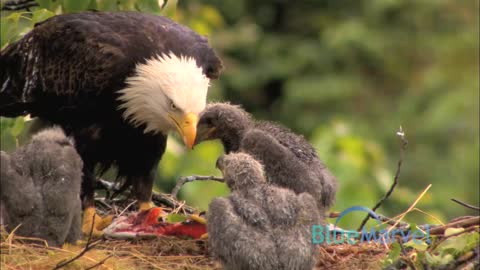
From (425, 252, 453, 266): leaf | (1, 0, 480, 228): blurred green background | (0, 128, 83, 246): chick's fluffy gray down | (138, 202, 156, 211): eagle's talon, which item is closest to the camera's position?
(425, 252, 453, 266): leaf

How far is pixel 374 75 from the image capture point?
1894 centimetres

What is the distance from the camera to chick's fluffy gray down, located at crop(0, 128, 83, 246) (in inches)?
243

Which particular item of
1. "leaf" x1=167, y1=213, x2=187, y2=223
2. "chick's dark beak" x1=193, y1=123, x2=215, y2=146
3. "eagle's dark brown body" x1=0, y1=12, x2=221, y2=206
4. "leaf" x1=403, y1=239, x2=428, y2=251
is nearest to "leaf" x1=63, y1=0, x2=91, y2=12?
"eagle's dark brown body" x1=0, y1=12, x2=221, y2=206

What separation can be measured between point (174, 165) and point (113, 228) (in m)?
4.10

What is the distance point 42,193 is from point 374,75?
42.9ft

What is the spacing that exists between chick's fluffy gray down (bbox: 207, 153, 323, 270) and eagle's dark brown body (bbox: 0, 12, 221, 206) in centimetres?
152

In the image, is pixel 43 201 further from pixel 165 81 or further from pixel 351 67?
pixel 351 67

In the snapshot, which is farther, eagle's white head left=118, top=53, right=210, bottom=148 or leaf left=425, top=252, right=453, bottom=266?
eagle's white head left=118, top=53, right=210, bottom=148

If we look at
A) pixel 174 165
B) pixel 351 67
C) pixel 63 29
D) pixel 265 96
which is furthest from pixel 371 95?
pixel 63 29

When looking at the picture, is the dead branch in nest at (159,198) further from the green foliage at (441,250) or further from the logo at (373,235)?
the green foliage at (441,250)

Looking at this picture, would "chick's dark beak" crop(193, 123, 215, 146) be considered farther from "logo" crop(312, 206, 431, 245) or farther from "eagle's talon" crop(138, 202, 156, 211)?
"logo" crop(312, 206, 431, 245)

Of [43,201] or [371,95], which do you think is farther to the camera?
[371,95]

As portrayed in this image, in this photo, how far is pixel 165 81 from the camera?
740cm

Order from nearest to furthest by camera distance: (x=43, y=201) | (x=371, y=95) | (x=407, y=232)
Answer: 1. (x=43, y=201)
2. (x=407, y=232)
3. (x=371, y=95)
